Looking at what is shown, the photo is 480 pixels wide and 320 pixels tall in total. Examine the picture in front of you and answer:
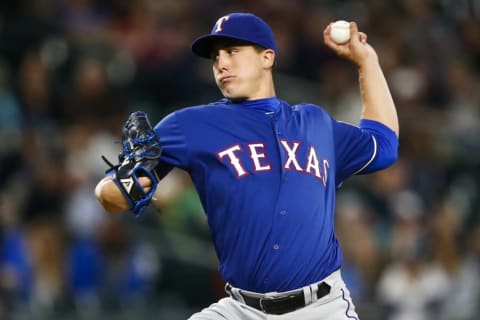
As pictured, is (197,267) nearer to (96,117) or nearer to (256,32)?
(96,117)

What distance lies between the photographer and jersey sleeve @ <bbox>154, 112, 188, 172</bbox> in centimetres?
432

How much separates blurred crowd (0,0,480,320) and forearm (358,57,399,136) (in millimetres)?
3494

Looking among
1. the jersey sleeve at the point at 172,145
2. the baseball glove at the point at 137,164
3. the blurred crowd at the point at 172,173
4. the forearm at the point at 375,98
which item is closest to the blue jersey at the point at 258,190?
the jersey sleeve at the point at 172,145

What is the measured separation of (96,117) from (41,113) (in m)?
0.50

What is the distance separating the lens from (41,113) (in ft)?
30.8

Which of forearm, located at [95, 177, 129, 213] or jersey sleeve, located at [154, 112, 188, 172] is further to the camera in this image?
jersey sleeve, located at [154, 112, 188, 172]

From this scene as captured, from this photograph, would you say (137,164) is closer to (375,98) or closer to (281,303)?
(281,303)

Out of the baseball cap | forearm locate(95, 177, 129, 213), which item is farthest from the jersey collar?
forearm locate(95, 177, 129, 213)

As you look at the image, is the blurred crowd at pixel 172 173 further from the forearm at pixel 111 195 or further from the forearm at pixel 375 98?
the forearm at pixel 111 195

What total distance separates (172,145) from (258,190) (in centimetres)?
40

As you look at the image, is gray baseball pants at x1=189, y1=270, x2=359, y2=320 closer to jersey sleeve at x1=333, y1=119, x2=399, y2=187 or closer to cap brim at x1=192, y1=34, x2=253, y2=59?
jersey sleeve at x1=333, y1=119, x2=399, y2=187

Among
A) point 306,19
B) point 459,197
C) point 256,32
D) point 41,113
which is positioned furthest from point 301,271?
point 306,19

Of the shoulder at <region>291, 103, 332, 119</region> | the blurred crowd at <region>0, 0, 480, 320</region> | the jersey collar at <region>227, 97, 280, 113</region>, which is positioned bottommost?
the blurred crowd at <region>0, 0, 480, 320</region>

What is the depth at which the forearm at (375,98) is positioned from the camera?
4.94 metres
